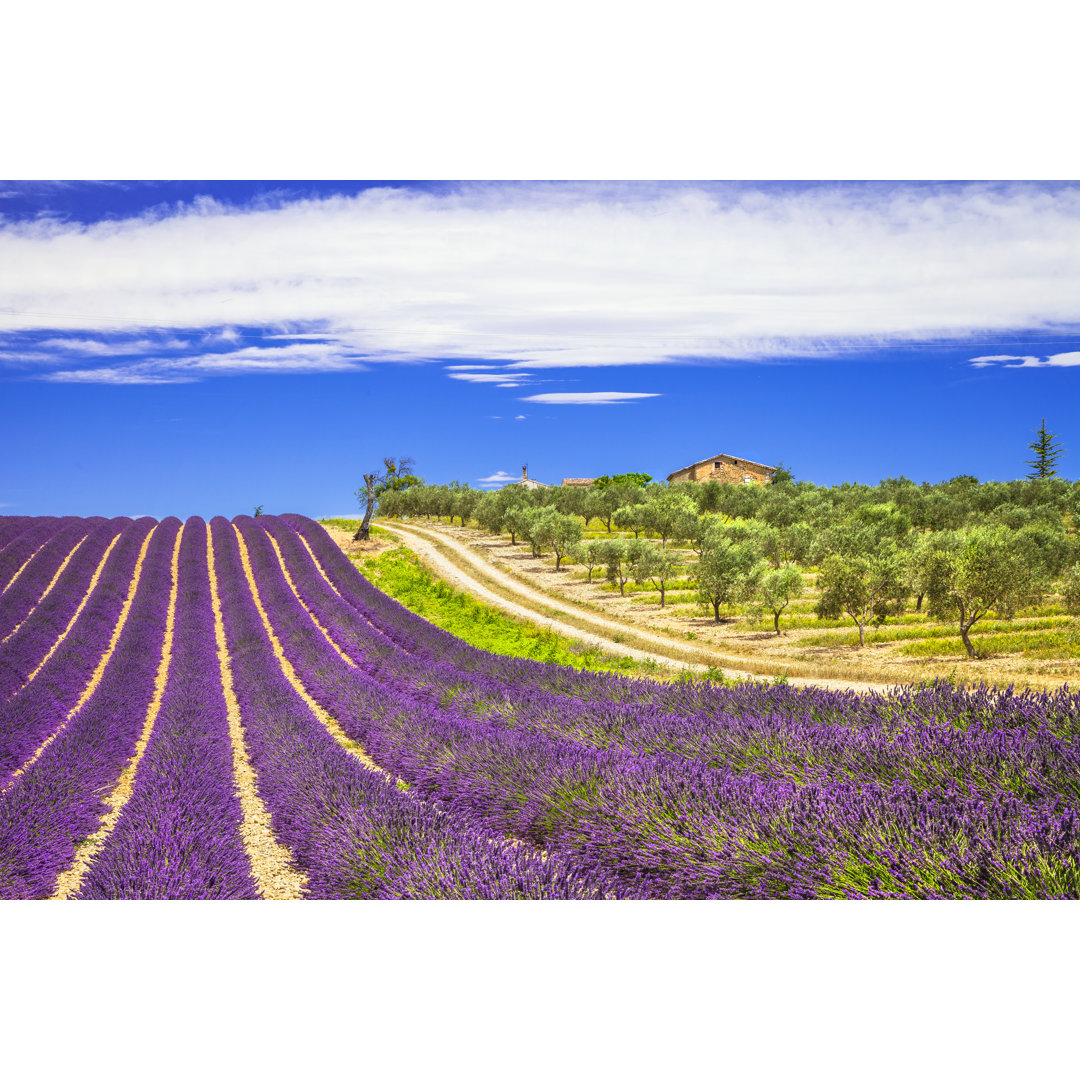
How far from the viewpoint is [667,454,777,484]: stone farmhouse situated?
271 ft

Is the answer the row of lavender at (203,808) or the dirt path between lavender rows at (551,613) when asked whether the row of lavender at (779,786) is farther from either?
the dirt path between lavender rows at (551,613)

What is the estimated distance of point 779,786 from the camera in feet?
21.2

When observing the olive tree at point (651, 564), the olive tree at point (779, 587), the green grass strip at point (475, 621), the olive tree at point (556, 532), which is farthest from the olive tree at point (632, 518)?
the olive tree at point (779, 587)

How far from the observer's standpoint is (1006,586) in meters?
21.0

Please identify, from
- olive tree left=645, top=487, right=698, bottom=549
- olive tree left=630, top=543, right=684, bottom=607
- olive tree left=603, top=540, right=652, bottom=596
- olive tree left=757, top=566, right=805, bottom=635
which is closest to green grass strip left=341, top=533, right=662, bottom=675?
olive tree left=757, top=566, right=805, bottom=635

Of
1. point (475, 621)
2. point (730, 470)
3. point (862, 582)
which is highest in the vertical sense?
point (730, 470)

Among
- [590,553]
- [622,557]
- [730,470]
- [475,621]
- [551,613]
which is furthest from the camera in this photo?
[730,470]

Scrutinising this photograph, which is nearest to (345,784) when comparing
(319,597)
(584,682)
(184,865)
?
(184,865)

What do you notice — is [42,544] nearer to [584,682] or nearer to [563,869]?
[584,682]

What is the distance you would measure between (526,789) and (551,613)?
24627 millimetres

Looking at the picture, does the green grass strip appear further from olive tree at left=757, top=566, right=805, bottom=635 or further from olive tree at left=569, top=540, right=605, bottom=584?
olive tree at left=569, top=540, right=605, bottom=584

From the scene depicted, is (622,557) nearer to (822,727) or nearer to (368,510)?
(368,510)

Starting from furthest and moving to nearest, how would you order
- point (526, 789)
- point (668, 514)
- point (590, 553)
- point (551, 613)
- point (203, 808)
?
point (668, 514)
point (590, 553)
point (551, 613)
point (203, 808)
point (526, 789)

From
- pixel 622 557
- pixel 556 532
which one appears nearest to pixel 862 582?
pixel 622 557
